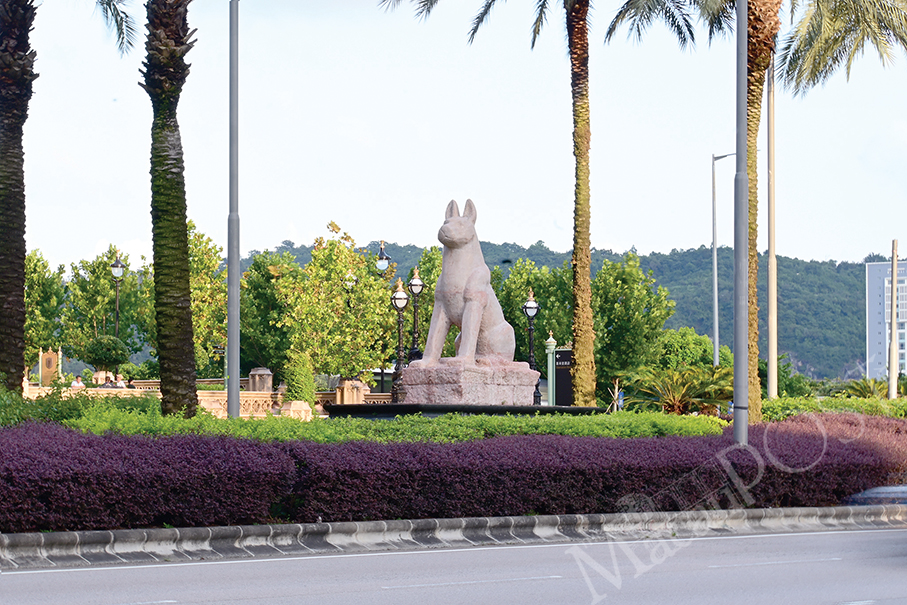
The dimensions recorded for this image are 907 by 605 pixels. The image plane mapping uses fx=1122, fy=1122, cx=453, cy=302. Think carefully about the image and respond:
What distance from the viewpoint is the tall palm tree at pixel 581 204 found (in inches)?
1007

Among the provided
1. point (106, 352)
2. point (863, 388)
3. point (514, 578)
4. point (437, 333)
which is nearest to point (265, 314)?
point (106, 352)

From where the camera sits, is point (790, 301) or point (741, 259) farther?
point (790, 301)

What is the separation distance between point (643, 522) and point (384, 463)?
3.46 meters

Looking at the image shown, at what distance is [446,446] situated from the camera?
1416cm

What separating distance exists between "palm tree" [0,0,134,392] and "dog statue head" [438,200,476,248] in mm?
7207

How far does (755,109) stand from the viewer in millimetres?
24766

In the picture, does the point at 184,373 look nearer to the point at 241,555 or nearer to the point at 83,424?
the point at 83,424

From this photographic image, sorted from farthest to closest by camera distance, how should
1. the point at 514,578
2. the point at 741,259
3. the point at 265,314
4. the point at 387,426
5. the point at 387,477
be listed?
the point at 265,314
the point at 741,259
the point at 387,426
the point at 387,477
the point at 514,578

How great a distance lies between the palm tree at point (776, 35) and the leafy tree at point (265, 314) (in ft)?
129

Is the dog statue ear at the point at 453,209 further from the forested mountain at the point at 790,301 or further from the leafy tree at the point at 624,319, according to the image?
the forested mountain at the point at 790,301

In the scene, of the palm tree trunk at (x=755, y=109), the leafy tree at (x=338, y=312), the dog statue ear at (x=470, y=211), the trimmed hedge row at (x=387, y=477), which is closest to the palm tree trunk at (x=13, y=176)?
the trimmed hedge row at (x=387, y=477)

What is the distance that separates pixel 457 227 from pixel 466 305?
1391 mm

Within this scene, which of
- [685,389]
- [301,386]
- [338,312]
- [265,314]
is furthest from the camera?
[265,314]

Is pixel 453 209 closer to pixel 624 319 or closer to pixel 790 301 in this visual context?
pixel 624 319
